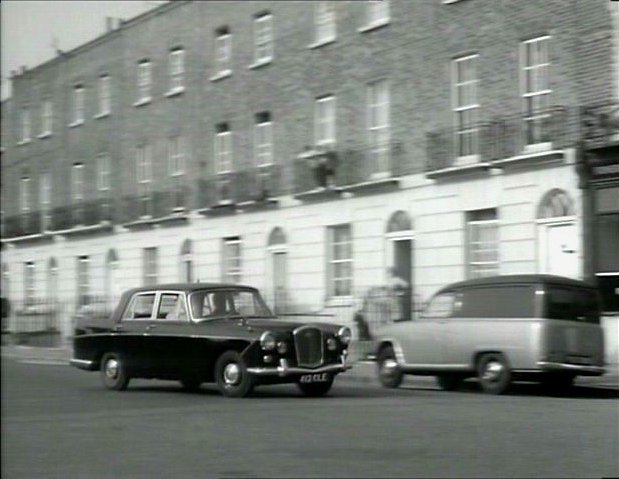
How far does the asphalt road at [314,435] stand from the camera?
710 cm

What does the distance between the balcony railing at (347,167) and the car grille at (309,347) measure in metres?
3.25

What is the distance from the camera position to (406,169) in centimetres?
1805

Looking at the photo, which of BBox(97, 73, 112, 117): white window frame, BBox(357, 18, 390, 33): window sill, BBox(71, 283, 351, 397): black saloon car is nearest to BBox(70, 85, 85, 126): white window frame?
BBox(97, 73, 112, 117): white window frame

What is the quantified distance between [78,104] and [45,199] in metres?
1.85

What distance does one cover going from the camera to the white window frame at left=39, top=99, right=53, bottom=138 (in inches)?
524

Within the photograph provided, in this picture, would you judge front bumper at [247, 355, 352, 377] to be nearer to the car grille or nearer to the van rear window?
the car grille

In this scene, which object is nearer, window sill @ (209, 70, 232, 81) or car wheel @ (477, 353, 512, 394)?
car wheel @ (477, 353, 512, 394)

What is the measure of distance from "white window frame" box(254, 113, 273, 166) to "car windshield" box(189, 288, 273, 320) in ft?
34.0

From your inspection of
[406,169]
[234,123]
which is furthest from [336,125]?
[406,169]

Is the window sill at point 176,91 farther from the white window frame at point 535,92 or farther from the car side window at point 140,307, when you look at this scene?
the white window frame at point 535,92

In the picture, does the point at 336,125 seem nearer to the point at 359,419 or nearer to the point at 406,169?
the point at 406,169

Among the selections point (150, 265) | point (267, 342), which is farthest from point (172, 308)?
point (150, 265)

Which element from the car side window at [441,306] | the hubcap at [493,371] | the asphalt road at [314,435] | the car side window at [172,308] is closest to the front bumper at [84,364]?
the asphalt road at [314,435]

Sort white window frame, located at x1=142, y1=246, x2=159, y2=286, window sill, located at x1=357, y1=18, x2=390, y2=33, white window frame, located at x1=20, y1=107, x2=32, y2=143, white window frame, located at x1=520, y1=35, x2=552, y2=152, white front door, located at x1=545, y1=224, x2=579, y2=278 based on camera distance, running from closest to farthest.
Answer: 1. white window frame, located at x1=520, y1=35, x2=552, y2=152
2. white window frame, located at x1=20, y1=107, x2=32, y2=143
3. window sill, located at x1=357, y1=18, x2=390, y2=33
4. white front door, located at x1=545, y1=224, x2=579, y2=278
5. white window frame, located at x1=142, y1=246, x2=159, y2=286
